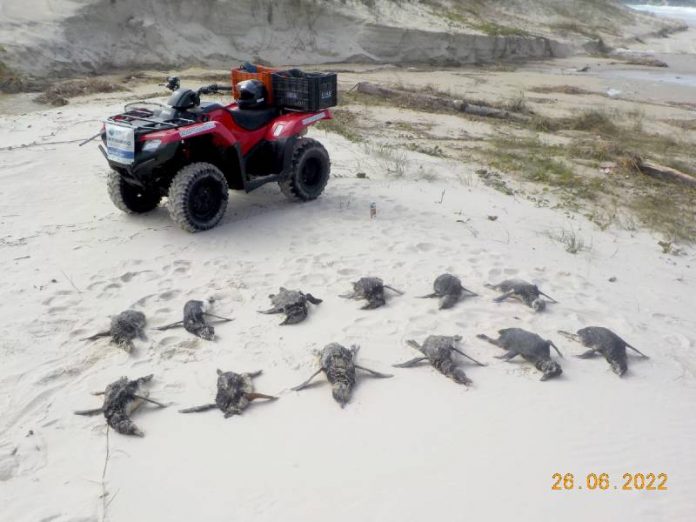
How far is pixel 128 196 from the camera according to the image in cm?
565

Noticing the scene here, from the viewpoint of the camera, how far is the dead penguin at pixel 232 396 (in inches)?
127

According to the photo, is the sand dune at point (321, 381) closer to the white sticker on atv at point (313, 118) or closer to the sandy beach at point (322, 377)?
the sandy beach at point (322, 377)

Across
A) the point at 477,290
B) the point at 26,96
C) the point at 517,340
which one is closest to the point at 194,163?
the point at 477,290

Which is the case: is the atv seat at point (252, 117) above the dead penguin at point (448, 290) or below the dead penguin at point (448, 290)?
above

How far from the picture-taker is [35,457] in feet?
9.46

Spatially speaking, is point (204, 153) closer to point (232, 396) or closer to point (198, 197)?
point (198, 197)

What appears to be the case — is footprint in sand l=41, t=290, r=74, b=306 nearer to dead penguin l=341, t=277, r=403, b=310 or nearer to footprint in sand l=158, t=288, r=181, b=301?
footprint in sand l=158, t=288, r=181, b=301

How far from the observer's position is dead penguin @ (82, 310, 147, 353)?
379 cm

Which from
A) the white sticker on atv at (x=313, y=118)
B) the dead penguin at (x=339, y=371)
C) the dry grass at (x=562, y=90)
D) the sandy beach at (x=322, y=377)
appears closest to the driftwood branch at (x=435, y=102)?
the dry grass at (x=562, y=90)

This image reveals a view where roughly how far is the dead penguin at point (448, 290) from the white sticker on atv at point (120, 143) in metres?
2.80

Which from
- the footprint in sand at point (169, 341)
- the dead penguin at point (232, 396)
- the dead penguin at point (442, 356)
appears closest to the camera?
the dead penguin at point (232, 396)

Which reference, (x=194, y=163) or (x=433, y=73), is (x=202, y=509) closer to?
(x=194, y=163)

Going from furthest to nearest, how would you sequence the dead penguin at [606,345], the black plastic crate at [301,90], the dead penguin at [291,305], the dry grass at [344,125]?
the dry grass at [344,125] < the black plastic crate at [301,90] < the dead penguin at [291,305] < the dead penguin at [606,345]

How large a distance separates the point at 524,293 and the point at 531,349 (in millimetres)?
868
